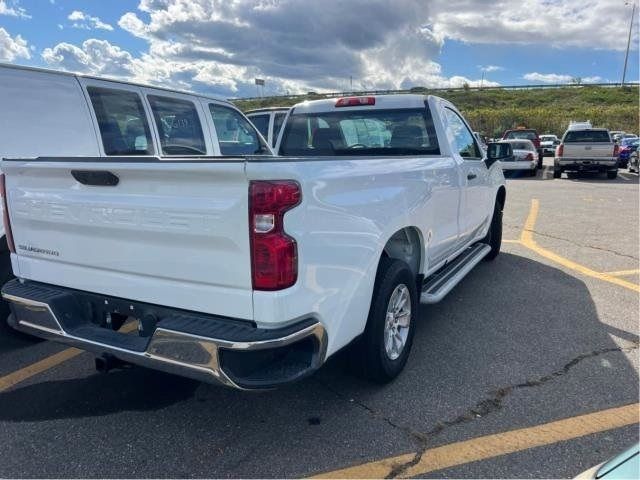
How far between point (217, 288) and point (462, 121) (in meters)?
3.95

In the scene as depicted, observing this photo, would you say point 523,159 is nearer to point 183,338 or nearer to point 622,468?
point 183,338

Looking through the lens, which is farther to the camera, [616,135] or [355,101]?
[616,135]

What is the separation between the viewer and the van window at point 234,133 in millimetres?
5969

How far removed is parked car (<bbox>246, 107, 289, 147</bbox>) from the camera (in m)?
10.5

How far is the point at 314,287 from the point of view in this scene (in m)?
2.57

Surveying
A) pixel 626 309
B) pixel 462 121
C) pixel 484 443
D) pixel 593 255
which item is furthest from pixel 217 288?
pixel 593 255

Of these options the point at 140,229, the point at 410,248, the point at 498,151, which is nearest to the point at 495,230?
the point at 498,151

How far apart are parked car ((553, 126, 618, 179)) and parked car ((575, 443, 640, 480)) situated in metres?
19.4

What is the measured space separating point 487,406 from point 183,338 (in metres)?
1.98

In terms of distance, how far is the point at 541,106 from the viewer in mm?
69625

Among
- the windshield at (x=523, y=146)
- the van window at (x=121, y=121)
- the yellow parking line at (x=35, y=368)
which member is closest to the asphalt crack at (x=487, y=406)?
the yellow parking line at (x=35, y=368)

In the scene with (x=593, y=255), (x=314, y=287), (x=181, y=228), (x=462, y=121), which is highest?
(x=462, y=121)

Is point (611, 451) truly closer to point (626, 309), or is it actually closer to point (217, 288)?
point (217, 288)

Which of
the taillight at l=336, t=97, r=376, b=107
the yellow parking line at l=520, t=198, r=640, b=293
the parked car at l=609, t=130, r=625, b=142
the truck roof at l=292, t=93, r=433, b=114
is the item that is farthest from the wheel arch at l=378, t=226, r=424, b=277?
the parked car at l=609, t=130, r=625, b=142
